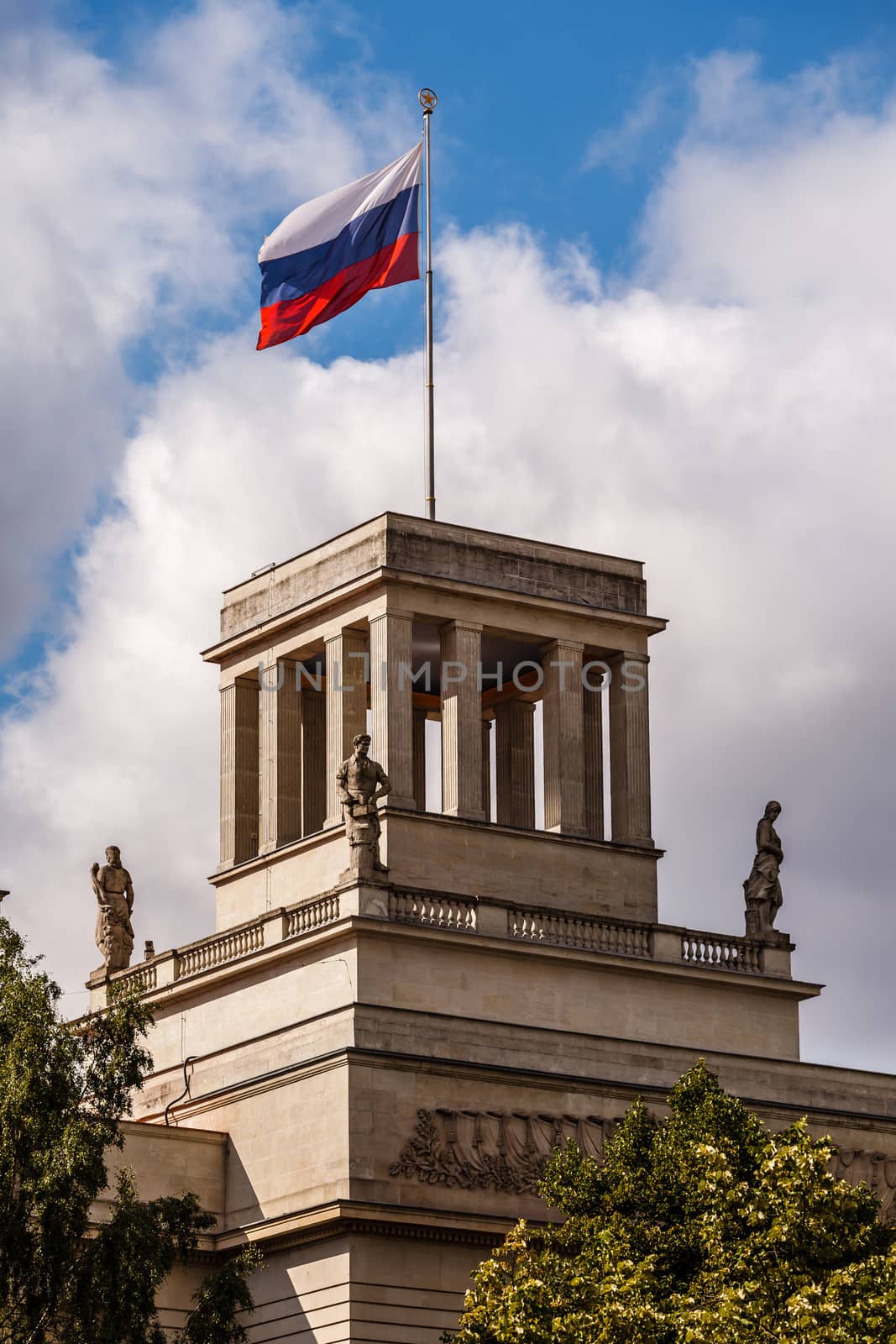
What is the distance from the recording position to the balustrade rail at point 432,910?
5809 centimetres

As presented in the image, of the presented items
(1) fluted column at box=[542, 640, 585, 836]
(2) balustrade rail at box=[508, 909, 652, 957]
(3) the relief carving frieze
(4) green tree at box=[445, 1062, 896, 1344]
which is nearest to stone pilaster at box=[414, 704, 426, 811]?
(1) fluted column at box=[542, 640, 585, 836]

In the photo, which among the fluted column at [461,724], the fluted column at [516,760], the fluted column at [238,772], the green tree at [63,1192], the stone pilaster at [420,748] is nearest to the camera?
the green tree at [63,1192]

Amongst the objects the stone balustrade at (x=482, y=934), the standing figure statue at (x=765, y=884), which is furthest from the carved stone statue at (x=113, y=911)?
the standing figure statue at (x=765, y=884)

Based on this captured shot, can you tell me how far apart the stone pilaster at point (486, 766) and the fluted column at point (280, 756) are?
3.90 metres

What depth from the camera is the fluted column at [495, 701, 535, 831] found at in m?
66.3

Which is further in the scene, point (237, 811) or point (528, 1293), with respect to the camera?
point (237, 811)

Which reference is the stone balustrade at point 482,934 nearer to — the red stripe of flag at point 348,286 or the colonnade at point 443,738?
the colonnade at point 443,738

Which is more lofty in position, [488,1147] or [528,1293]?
[488,1147]

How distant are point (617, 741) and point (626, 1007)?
6607mm

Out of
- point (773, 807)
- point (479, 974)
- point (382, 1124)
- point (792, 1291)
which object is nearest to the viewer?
point (792, 1291)

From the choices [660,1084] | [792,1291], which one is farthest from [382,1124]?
[792,1291]

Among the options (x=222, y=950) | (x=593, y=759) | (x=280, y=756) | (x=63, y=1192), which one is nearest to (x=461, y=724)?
(x=593, y=759)

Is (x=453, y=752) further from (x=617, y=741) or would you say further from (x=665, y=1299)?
(x=665, y=1299)

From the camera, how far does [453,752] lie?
6228cm
